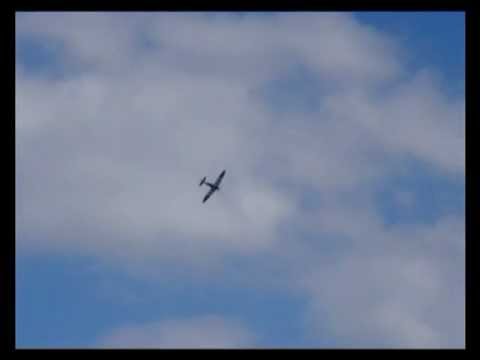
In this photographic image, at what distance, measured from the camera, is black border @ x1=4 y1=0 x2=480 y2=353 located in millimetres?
5484
